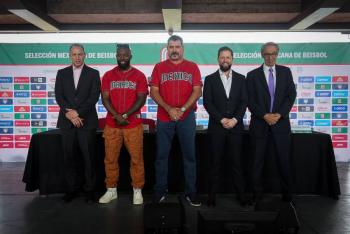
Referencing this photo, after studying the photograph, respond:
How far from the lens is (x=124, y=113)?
3377mm

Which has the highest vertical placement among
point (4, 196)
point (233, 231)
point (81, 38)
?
point (81, 38)

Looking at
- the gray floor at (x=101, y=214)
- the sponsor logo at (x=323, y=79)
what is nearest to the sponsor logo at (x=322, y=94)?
the sponsor logo at (x=323, y=79)

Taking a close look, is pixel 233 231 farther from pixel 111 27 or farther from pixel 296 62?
pixel 296 62

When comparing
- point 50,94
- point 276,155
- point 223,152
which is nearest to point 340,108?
point 276,155

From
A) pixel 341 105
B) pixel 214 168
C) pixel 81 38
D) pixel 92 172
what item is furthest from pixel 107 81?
pixel 341 105

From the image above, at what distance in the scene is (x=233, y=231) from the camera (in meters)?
2.04

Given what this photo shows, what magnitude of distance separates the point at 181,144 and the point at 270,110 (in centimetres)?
90

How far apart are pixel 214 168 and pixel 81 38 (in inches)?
158

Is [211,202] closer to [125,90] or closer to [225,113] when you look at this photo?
[225,113]

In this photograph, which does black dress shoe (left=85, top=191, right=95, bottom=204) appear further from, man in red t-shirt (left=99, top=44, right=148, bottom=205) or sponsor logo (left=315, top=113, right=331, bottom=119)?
sponsor logo (left=315, top=113, right=331, bottom=119)

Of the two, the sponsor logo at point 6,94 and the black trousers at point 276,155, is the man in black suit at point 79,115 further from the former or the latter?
the sponsor logo at point 6,94

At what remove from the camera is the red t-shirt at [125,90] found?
134 inches

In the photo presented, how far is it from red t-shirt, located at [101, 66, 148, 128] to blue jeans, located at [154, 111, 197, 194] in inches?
12.6

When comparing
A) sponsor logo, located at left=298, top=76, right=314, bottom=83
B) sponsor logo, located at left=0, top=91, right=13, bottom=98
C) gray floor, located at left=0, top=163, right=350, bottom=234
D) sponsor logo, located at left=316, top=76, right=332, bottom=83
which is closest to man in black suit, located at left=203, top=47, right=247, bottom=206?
gray floor, located at left=0, top=163, right=350, bottom=234
